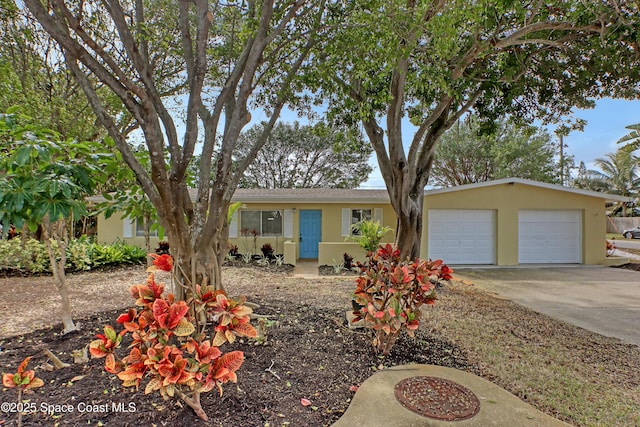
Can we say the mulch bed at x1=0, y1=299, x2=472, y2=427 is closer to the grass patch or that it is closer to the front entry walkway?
the grass patch

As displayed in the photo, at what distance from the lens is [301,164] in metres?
26.6

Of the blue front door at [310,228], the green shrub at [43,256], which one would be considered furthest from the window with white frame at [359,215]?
the green shrub at [43,256]

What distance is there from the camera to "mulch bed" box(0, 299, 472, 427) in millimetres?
2352

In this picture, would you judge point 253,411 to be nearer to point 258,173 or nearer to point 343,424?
point 343,424

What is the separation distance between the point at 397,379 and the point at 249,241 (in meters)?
10.1

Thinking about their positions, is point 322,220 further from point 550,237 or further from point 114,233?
point 550,237

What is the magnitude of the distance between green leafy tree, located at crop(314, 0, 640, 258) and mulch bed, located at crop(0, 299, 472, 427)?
3.80 meters

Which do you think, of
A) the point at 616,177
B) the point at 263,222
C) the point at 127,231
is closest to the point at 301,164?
the point at 263,222

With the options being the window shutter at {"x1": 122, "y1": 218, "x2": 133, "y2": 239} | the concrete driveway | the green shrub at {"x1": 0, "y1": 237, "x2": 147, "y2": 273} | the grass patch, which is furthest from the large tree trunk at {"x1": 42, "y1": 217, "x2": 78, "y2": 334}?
the window shutter at {"x1": 122, "y1": 218, "x2": 133, "y2": 239}

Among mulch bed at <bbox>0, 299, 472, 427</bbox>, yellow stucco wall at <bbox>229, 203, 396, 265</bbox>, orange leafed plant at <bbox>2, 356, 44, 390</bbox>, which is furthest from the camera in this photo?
yellow stucco wall at <bbox>229, 203, 396, 265</bbox>

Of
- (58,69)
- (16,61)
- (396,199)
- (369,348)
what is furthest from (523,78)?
(16,61)

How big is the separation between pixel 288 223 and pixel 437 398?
10.2 m

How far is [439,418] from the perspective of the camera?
2.55m

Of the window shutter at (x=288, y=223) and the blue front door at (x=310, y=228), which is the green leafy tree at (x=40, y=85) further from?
the blue front door at (x=310, y=228)
